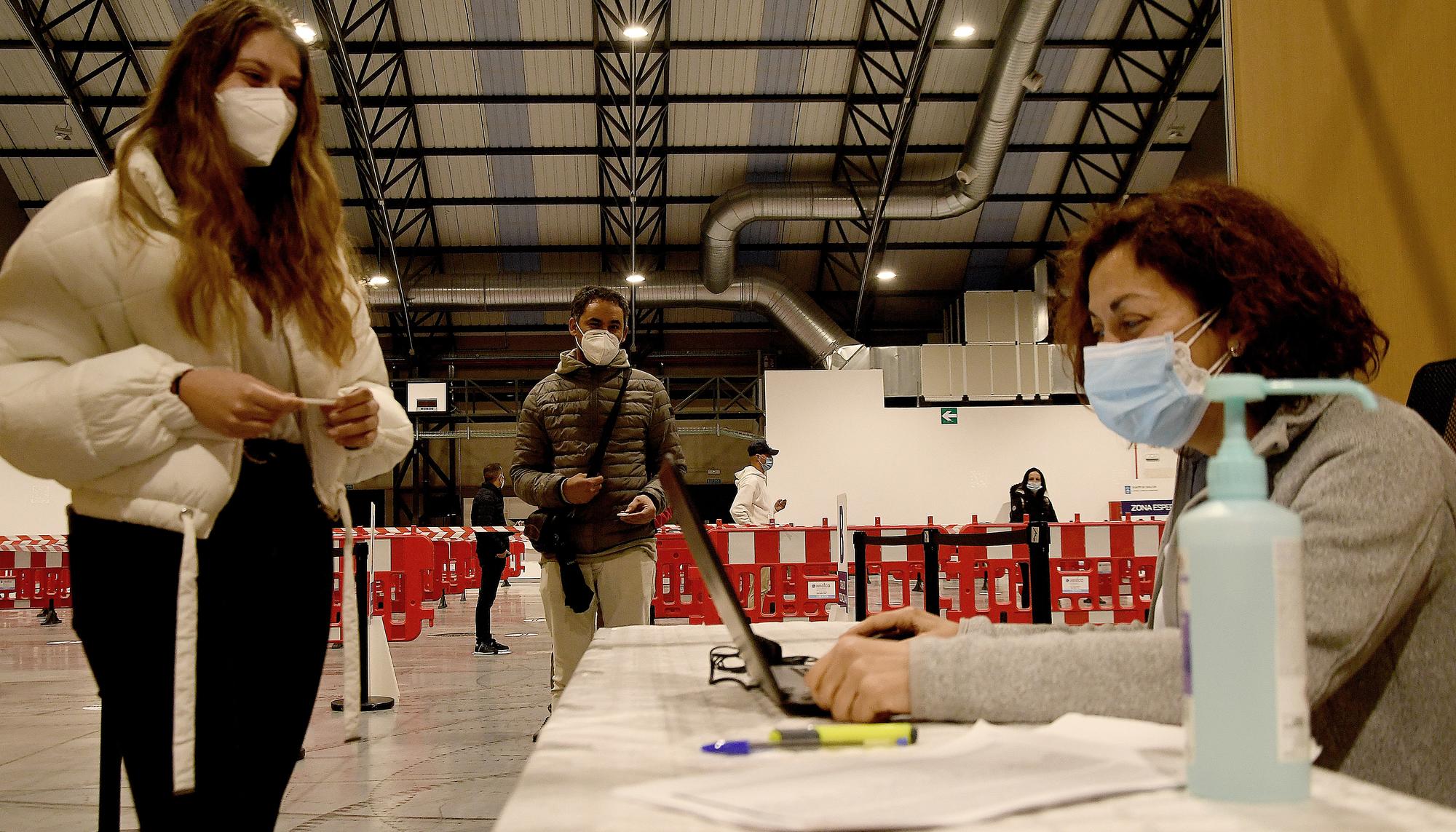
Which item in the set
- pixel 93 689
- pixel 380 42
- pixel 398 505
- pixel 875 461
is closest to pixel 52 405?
pixel 93 689

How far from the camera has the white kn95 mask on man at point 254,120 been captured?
1.43 meters

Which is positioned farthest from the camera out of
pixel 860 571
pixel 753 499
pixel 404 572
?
pixel 753 499

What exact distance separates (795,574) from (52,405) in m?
7.37

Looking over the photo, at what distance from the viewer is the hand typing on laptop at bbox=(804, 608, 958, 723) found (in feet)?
3.14

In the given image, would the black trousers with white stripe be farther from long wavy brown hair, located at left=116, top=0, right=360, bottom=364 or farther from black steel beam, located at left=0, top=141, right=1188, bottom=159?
black steel beam, located at left=0, top=141, right=1188, bottom=159

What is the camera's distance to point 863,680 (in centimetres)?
97

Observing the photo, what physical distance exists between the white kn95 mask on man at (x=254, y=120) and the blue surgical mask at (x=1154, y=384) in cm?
111

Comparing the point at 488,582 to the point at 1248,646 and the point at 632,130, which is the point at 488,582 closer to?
the point at 632,130

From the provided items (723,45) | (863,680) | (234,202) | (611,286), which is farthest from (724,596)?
(611,286)

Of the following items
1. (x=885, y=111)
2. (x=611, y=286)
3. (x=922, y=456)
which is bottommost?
(x=922, y=456)

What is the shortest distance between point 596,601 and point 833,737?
8.44 feet

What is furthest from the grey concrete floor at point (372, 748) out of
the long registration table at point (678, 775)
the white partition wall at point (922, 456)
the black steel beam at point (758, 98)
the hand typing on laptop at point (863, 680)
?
the black steel beam at point (758, 98)

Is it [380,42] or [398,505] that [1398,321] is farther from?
[398,505]

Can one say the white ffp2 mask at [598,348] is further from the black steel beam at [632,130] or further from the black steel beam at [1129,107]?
the black steel beam at [1129,107]
